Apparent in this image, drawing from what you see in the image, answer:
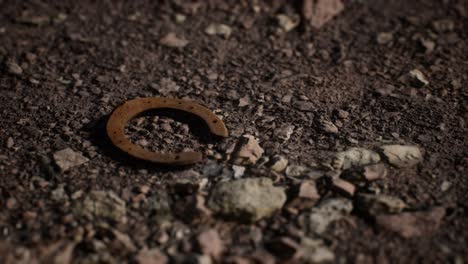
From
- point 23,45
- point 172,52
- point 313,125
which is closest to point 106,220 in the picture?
point 313,125

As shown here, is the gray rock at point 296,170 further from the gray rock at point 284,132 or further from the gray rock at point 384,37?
the gray rock at point 384,37

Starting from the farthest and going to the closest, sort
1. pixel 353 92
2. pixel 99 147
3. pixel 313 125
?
pixel 353 92, pixel 313 125, pixel 99 147

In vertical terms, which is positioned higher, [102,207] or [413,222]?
[413,222]

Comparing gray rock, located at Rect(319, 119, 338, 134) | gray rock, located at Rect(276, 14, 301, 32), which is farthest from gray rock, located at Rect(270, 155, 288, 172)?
gray rock, located at Rect(276, 14, 301, 32)

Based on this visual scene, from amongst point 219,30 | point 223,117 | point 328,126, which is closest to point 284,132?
point 328,126

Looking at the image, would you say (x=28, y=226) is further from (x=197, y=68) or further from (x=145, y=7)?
(x=145, y=7)

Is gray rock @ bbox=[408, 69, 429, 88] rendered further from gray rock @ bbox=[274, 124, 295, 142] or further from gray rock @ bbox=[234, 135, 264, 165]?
gray rock @ bbox=[234, 135, 264, 165]

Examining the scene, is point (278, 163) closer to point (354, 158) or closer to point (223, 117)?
point (354, 158)
